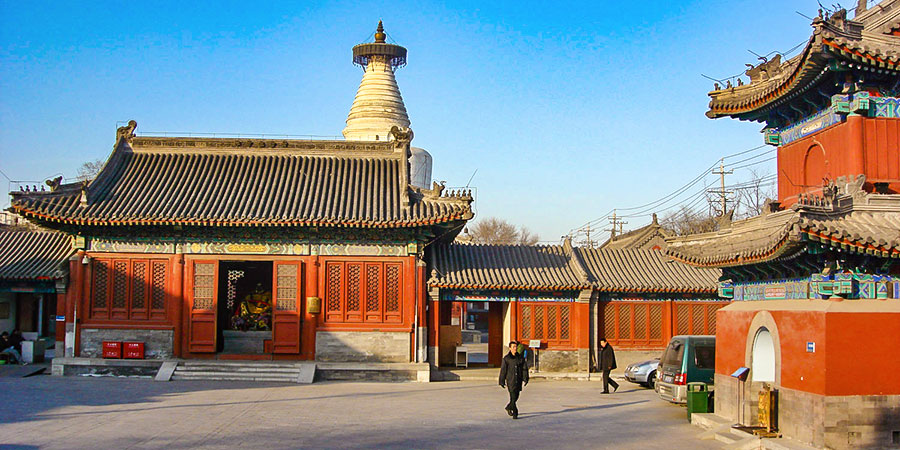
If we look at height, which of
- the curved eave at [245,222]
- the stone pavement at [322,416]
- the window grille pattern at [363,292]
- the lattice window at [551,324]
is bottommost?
the stone pavement at [322,416]

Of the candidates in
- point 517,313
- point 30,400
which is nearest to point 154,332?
point 30,400

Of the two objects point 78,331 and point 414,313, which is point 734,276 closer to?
point 414,313

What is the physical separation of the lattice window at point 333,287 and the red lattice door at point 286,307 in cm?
77

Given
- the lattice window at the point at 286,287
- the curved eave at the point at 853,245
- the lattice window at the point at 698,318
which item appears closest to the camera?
the curved eave at the point at 853,245

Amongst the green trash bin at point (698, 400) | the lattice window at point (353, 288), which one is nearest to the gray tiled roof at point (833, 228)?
the green trash bin at point (698, 400)

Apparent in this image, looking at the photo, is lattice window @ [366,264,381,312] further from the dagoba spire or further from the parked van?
the dagoba spire

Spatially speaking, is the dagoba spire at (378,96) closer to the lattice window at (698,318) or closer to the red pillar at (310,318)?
the red pillar at (310,318)

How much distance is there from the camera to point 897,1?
44.6ft

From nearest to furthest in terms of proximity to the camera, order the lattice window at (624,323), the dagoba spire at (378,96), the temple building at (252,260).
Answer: the temple building at (252,260)
the lattice window at (624,323)
the dagoba spire at (378,96)

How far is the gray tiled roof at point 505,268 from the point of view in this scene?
24594 millimetres

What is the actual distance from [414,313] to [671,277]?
339 inches

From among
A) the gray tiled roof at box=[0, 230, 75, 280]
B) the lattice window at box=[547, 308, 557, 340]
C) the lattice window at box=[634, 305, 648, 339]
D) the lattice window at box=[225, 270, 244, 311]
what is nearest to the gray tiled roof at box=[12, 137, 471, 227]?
the gray tiled roof at box=[0, 230, 75, 280]

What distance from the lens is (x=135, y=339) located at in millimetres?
23641

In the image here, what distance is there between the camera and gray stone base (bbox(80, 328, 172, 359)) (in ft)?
77.4
